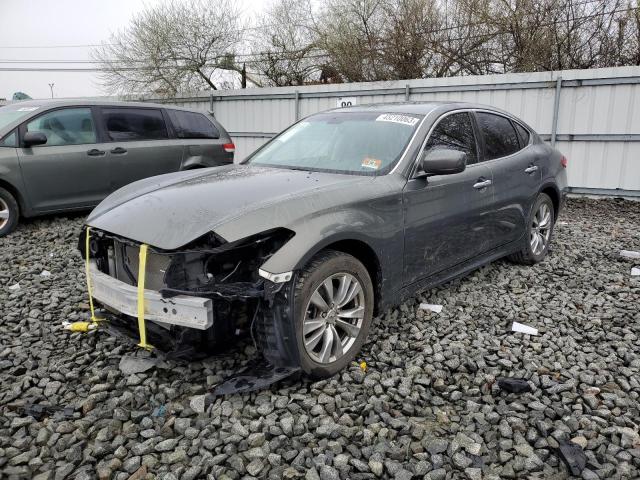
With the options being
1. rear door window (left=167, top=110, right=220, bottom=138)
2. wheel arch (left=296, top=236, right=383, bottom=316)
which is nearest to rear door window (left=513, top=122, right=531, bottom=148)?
wheel arch (left=296, top=236, right=383, bottom=316)

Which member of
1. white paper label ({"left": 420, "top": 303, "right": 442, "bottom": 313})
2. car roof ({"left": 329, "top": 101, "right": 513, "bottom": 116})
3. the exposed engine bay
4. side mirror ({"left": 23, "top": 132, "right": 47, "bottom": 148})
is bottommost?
white paper label ({"left": 420, "top": 303, "right": 442, "bottom": 313})

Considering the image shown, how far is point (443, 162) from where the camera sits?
348 cm

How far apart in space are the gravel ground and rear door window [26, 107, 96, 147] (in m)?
3.11

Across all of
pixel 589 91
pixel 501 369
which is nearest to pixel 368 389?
pixel 501 369

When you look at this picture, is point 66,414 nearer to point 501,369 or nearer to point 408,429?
point 408,429

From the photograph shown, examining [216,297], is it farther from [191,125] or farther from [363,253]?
[191,125]

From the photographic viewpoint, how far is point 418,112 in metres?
4.02

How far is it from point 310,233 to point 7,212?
5.20 m

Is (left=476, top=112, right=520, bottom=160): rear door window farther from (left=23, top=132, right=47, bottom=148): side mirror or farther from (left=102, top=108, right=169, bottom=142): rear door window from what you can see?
(left=23, top=132, right=47, bottom=148): side mirror

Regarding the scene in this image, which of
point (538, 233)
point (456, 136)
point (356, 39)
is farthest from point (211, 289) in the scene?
point (356, 39)

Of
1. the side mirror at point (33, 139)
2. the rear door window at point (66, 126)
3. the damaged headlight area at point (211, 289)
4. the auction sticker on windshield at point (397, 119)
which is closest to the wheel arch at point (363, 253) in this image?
the damaged headlight area at point (211, 289)

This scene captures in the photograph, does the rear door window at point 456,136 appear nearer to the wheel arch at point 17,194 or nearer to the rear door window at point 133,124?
the rear door window at point 133,124

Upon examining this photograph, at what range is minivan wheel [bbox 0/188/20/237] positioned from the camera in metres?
6.35

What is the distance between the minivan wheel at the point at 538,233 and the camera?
5172mm
